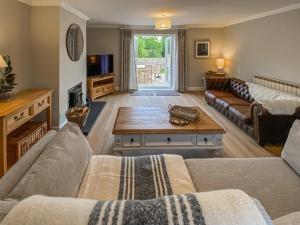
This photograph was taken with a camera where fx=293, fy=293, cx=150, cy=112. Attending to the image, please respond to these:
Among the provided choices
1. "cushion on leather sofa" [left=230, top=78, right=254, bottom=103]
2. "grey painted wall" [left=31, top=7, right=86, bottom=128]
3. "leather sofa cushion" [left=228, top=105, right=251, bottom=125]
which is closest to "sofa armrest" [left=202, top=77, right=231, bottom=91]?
"cushion on leather sofa" [left=230, top=78, right=254, bottom=103]

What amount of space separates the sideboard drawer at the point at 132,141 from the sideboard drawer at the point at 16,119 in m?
1.25

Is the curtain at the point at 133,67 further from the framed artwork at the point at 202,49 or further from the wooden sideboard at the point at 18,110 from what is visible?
the wooden sideboard at the point at 18,110

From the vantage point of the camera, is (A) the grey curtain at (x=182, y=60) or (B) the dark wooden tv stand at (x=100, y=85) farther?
(A) the grey curtain at (x=182, y=60)

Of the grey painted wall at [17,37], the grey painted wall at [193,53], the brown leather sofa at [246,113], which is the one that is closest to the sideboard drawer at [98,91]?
the grey painted wall at [193,53]

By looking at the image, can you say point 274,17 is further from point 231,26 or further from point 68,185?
point 68,185

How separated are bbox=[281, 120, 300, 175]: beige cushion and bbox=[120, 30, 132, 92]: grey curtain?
7.82 meters

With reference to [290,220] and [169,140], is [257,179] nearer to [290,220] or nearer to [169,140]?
[290,220]

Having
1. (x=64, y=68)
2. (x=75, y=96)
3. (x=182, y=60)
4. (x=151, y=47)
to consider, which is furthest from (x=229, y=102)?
(x=151, y=47)

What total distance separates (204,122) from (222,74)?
6049 millimetres

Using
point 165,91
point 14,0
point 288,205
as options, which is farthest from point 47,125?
point 165,91

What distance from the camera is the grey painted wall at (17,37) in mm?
3927

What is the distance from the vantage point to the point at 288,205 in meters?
Answer: 1.64

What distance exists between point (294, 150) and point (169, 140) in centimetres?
180

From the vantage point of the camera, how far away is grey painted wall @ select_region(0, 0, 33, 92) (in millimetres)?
3927
